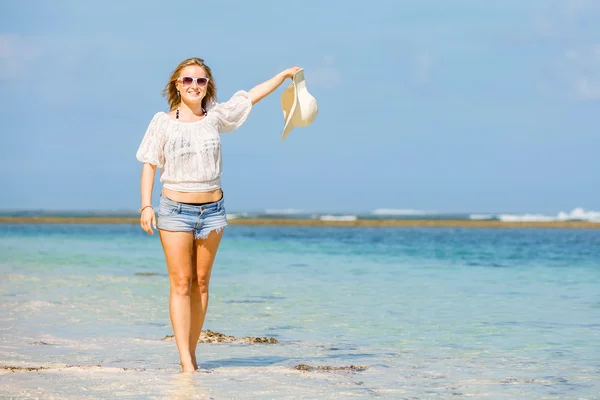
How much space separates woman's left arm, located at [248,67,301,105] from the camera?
596 cm

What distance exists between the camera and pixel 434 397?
17.6 ft

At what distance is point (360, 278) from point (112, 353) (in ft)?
29.9

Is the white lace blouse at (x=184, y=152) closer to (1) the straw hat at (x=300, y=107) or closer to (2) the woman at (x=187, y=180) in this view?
(2) the woman at (x=187, y=180)

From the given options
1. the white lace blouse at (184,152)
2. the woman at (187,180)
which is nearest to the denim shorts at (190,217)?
the woman at (187,180)

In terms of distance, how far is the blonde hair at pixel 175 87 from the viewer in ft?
18.8

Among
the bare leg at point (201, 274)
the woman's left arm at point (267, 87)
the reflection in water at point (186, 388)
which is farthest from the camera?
the woman's left arm at point (267, 87)

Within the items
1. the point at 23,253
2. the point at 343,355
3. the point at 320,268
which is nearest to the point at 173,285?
the point at 343,355

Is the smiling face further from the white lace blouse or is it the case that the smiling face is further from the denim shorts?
the denim shorts

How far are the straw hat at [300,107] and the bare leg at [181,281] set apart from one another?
1.01 meters

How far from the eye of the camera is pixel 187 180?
5605 mm

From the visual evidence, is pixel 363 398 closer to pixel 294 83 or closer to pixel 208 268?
pixel 208 268

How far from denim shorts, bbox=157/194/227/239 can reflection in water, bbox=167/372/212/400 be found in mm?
891

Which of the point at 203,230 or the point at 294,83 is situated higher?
the point at 294,83

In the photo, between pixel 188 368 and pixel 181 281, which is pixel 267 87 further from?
pixel 188 368
